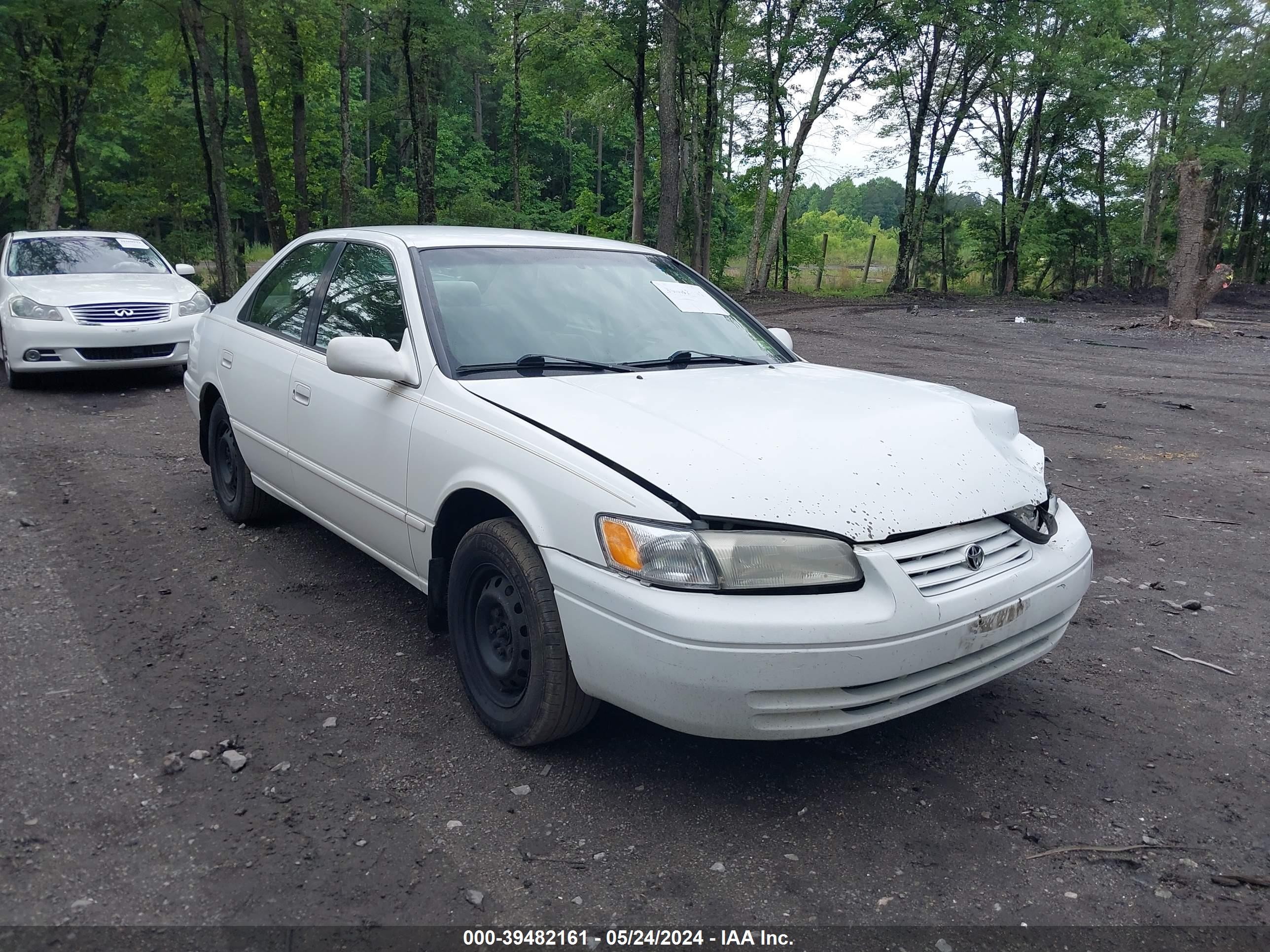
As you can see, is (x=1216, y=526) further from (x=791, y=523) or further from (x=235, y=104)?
(x=235, y=104)

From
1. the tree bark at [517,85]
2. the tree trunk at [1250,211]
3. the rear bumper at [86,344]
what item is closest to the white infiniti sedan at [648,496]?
the rear bumper at [86,344]

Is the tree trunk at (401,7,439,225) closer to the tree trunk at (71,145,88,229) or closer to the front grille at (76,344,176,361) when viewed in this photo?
the tree trunk at (71,145,88,229)

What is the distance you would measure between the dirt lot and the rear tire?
175 millimetres

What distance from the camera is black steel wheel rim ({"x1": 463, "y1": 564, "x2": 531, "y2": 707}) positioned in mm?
2955

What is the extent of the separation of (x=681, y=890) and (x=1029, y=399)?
28.6 feet

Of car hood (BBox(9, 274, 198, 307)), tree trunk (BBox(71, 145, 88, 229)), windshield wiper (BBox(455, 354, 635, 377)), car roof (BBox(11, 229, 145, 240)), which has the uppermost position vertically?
tree trunk (BBox(71, 145, 88, 229))

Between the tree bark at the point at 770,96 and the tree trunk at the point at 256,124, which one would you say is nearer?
the tree trunk at the point at 256,124

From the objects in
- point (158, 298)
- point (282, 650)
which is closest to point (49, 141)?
point (158, 298)

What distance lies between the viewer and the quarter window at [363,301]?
379 cm

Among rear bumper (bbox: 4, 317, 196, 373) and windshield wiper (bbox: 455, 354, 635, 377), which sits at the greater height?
windshield wiper (bbox: 455, 354, 635, 377)

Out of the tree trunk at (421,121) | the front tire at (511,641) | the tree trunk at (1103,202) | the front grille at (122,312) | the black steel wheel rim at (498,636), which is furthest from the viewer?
the tree trunk at (1103,202)

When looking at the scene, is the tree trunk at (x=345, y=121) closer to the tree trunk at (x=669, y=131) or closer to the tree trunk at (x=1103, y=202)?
the tree trunk at (x=669, y=131)

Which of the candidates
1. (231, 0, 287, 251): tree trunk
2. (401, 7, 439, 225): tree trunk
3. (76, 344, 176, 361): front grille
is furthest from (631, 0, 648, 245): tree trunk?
(76, 344, 176, 361): front grille

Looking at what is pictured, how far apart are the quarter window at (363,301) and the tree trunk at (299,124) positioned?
20.8 meters
